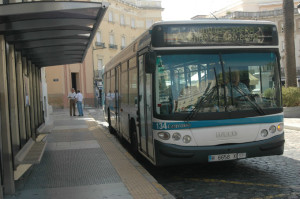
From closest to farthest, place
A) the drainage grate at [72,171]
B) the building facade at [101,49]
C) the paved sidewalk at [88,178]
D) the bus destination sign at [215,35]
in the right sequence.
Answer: the paved sidewalk at [88,178]
the drainage grate at [72,171]
the bus destination sign at [215,35]
the building facade at [101,49]

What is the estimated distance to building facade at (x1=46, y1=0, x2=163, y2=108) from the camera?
4347cm

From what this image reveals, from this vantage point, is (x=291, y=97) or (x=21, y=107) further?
(x=291, y=97)

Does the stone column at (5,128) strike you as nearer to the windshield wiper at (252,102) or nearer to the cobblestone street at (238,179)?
the cobblestone street at (238,179)

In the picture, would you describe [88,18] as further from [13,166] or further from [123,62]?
[123,62]

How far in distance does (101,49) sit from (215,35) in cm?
4762

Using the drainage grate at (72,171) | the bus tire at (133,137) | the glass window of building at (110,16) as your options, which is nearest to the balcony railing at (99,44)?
the glass window of building at (110,16)

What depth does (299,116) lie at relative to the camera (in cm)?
1736

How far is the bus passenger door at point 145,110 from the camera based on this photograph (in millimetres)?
7070

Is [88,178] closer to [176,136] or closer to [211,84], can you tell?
[176,136]

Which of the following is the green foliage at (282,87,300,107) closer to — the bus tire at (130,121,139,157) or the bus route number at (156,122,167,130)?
the bus tire at (130,121,139,157)

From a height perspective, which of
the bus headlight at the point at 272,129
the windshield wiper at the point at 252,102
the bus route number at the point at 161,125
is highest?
the windshield wiper at the point at 252,102

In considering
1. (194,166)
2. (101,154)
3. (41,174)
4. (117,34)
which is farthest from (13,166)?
(117,34)

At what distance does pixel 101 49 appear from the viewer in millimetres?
53500

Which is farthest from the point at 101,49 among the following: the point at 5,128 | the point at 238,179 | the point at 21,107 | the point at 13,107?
the point at 5,128
